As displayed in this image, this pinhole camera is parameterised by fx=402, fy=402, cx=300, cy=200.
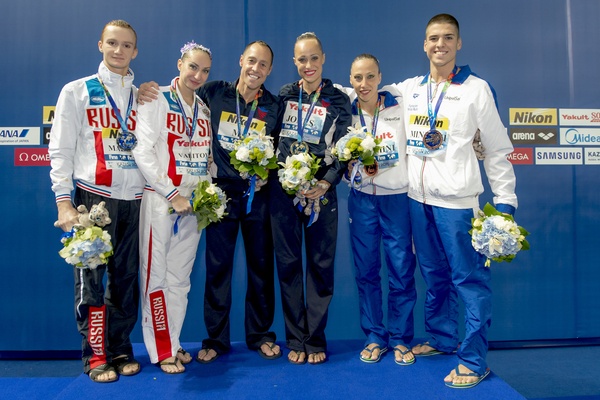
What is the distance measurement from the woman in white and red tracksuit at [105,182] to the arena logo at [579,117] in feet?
12.8

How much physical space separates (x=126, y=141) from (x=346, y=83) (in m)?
2.23

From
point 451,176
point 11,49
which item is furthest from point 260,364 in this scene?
point 11,49

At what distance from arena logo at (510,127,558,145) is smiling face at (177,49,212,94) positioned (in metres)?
3.06

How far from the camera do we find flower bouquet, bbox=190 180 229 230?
2.27m

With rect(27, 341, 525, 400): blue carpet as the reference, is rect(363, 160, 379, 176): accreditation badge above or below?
above

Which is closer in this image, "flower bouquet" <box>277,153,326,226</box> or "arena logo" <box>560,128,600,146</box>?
"flower bouquet" <box>277,153,326,226</box>

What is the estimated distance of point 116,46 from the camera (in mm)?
2361

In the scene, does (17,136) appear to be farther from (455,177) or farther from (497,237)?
(497,237)

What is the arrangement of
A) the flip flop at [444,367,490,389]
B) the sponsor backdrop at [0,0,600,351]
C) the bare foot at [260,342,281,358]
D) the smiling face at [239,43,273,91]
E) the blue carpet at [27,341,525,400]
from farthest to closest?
the sponsor backdrop at [0,0,600,351]
the bare foot at [260,342,281,358]
the smiling face at [239,43,273,91]
the flip flop at [444,367,490,389]
the blue carpet at [27,341,525,400]

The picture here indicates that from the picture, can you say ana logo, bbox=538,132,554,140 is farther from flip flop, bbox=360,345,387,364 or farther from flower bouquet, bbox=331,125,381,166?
flip flop, bbox=360,345,387,364

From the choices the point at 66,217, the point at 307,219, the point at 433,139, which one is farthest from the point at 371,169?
the point at 66,217

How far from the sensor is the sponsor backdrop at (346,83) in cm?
377

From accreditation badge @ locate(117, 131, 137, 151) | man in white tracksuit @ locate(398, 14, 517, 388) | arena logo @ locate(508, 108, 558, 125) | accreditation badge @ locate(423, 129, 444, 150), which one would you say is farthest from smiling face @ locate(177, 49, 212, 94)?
arena logo @ locate(508, 108, 558, 125)

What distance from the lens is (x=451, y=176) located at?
2365 millimetres
